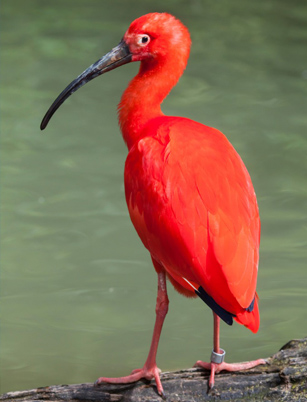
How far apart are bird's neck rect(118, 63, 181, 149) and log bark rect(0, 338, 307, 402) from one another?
647mm

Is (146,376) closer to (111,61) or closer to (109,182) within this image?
(111,61)

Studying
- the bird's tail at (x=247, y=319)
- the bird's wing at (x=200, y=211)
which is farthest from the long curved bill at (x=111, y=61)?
the bird's tail at (x=247, y=319)

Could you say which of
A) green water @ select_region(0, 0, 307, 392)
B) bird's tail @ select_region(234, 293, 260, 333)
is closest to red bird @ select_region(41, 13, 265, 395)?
bird's tail @ select_region(234, 293, 260, 333)

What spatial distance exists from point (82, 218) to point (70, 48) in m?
1.54

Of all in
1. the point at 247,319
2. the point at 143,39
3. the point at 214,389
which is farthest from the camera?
the point at 143,39

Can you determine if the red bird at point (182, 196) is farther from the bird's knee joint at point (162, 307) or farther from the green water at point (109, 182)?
the green water at point (109, 182)

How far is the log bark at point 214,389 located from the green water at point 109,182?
82cm

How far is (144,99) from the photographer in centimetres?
210

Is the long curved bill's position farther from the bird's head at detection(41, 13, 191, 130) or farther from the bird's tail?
the bird's tail

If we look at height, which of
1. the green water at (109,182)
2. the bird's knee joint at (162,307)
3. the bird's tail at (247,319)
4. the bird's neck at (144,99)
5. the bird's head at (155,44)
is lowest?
the green water at (109,182)

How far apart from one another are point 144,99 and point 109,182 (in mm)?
1928

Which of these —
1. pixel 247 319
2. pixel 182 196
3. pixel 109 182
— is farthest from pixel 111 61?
pixel 109 182

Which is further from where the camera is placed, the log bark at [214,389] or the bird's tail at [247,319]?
the log bark at [214,389]

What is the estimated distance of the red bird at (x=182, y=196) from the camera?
1.78m
